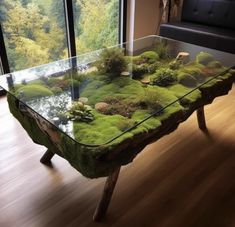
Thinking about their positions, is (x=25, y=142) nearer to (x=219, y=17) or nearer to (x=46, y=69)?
(x=46, y=69)

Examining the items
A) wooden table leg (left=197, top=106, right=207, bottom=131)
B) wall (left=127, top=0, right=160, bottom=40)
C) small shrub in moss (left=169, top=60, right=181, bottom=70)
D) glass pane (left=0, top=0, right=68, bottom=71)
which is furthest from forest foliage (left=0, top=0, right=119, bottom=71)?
wooden table leg (left=197, top=106, right=207, bottom=131)

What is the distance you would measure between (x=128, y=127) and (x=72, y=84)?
19.4 inches

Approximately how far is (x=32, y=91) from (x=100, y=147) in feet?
1.71

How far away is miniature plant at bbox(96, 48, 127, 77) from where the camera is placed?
59.5 inches

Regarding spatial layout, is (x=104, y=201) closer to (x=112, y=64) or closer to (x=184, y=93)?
(x=184, y=93)

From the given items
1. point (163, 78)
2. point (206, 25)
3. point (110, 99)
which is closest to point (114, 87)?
point (110, 99)

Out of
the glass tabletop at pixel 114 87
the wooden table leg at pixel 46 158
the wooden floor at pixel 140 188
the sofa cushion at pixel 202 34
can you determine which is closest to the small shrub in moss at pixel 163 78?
the glass tabletop at pixel 114 87

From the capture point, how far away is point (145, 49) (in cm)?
184

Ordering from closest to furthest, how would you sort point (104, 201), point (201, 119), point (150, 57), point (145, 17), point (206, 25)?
point (104, 201)
point (150, 57)
point (201, 119)
point (206, 25)
point (145, 17)

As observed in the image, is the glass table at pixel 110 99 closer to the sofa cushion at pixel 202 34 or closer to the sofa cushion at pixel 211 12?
the sofa cushion at pixel 202 34

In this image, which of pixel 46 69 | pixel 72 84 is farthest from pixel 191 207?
pixel 46 69

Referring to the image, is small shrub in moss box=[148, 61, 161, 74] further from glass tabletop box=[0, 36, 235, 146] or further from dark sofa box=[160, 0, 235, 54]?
dark sofa box=[160, 0, 235, 54]

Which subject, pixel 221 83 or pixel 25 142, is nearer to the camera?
pixel 221 83

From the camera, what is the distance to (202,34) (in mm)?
2684
